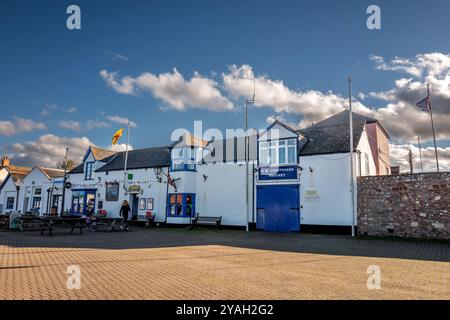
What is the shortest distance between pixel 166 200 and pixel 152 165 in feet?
11.9

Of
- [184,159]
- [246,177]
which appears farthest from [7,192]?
[246,177]

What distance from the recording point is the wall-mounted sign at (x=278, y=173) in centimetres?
2147

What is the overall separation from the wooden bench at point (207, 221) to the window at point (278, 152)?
217 inches

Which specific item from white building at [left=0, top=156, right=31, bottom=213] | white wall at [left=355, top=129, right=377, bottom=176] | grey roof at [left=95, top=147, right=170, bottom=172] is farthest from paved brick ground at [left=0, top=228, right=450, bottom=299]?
white building at [left=0, top=156, right=31, bottom=213]

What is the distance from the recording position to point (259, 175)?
899 inches

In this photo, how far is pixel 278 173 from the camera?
870 inches

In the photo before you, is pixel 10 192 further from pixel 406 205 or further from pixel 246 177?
pixel 406 205

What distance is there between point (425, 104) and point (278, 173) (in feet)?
40.4

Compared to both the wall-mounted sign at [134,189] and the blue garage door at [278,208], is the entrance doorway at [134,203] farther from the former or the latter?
the blue garage door at [278,208]

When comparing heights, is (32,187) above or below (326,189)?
above

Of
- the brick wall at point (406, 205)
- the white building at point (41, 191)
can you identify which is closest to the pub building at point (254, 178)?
the brick wall at point (406, 205)
